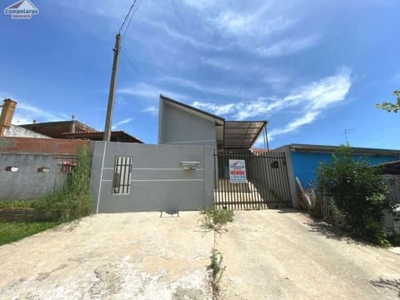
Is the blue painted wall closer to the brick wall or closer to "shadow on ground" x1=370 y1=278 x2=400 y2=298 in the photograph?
"shadow on ground" x1=370 y1=278 x2=400 y2=298

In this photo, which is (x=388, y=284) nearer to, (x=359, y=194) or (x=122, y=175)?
(x=359, y=194)

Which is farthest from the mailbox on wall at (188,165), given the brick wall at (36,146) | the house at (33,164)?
the brick wall at (36,146)

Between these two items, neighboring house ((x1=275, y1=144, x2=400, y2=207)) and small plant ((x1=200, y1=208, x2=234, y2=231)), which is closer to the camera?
small plant ((x1=200, y1=208, x2=234, y2=231))

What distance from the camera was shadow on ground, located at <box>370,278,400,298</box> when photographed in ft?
11.5

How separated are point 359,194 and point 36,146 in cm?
1073

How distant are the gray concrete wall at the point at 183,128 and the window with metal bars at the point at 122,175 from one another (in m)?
5.51

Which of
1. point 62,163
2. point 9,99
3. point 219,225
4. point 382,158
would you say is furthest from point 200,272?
point 382,158

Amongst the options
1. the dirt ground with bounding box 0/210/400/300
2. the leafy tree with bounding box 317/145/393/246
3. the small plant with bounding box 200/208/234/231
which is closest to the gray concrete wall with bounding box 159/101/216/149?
the small plant with bounding box 200/208/234/231

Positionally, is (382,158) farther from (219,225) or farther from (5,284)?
(5,284)

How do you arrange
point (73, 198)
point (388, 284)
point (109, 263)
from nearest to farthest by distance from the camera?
point (388, 284)
point (109, 263)
point (73, 198)

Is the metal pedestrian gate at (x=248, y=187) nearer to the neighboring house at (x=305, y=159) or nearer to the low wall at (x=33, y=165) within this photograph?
the neighboring house at (x=305, y=159)

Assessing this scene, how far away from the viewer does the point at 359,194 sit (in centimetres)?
614

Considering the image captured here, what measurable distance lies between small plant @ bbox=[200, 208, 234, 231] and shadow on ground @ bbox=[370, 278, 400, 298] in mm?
3545

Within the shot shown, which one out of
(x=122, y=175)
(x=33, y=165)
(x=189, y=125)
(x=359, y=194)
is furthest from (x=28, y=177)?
(x=359, y=194)
